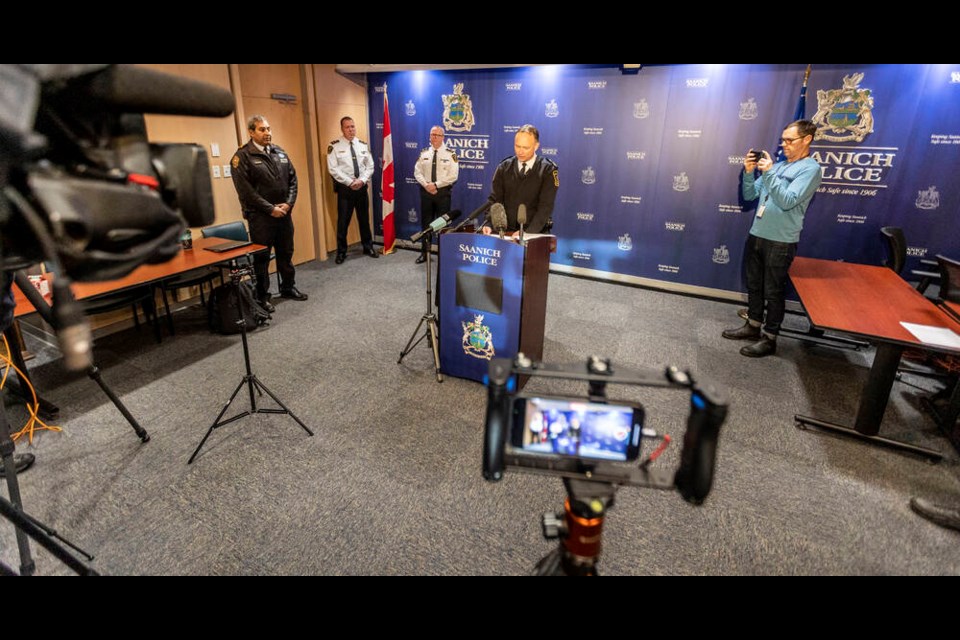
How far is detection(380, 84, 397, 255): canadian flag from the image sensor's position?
6441 millimetres

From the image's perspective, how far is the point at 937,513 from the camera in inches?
83.1

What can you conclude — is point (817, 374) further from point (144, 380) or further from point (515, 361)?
point (144, 380)

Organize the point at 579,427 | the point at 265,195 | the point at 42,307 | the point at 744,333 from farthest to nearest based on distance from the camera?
the point at 265,195, the point at 744,333, the point at 42,307, the point at 579,427

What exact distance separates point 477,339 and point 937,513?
7.85 ft

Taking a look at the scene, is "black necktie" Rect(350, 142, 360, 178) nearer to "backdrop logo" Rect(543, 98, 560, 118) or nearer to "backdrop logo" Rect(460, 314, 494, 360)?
"backdrop logo" Rect(543, 98, 560, 118)

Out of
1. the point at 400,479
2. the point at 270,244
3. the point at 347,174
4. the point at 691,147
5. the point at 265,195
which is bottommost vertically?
the point at 400,479

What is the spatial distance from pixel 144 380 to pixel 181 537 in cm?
167

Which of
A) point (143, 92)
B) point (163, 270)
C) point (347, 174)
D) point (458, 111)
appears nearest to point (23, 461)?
point (163, 270)

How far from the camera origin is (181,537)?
1963 millimetres

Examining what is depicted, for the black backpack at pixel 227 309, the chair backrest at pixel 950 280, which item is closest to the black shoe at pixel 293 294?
the black backpack at pixel 227 309

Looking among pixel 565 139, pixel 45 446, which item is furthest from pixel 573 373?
pixel 565 139

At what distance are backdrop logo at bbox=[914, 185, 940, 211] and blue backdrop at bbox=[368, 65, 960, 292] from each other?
0.01 metres

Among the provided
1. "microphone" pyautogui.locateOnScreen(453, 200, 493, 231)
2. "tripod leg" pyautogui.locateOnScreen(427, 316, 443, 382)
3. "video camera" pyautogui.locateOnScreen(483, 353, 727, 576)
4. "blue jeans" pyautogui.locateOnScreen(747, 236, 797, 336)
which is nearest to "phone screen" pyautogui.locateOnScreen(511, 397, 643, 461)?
"video camera" pyautogui.locateOnScreen(483, 353, 727, 576)

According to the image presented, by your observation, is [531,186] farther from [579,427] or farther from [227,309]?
[579,427]
